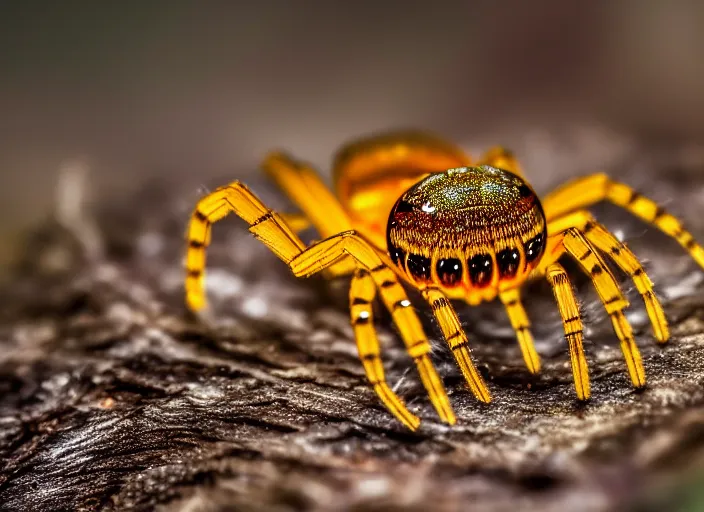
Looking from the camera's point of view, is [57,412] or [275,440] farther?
[57,412]

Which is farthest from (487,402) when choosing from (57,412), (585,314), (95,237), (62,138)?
(62,138)

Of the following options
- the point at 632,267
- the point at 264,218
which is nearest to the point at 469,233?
the point at 632,267

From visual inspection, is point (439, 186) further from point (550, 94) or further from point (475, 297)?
point (550, 94)

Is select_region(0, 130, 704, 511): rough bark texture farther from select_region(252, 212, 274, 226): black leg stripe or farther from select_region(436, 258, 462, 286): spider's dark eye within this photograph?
select_region(252, 212, 274, 226): black leg stripe

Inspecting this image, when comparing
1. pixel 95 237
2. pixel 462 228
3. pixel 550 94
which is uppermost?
pixel 550 94

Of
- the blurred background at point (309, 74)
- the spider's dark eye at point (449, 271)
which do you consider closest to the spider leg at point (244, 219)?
the spider's dark eye at point (449, 271)

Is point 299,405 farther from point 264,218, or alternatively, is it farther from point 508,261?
point 508,261
